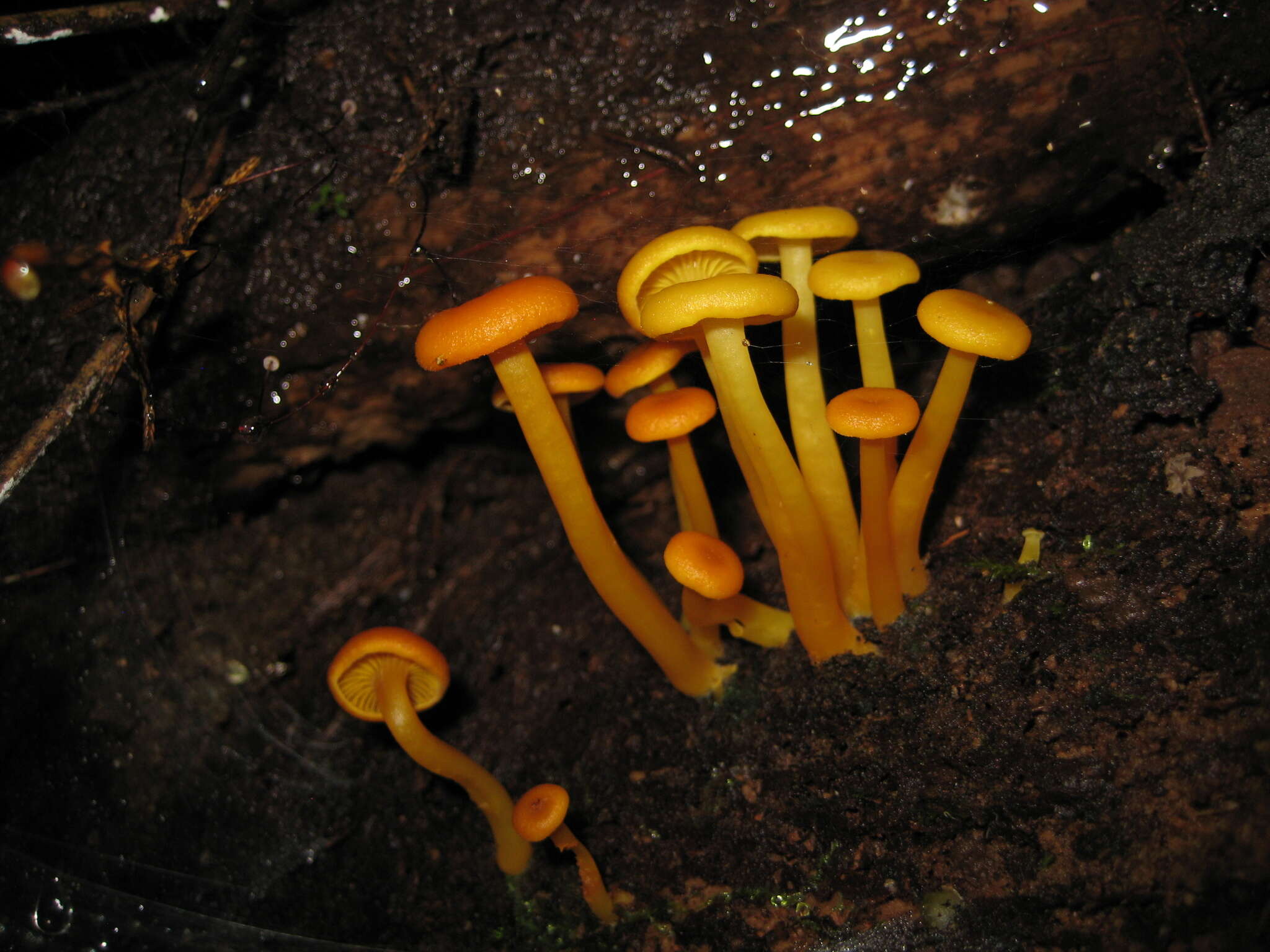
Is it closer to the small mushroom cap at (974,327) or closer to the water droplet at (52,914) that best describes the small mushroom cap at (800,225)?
the small mushroom cap at (974,327)

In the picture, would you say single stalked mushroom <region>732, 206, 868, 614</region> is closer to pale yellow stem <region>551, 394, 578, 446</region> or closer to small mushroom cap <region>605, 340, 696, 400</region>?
small mushroom cap <region>605, 340, 696, 400</region>

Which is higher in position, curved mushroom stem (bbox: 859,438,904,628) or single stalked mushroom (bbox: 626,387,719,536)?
single stalked mushroom (bbox: 626,387,719,536)

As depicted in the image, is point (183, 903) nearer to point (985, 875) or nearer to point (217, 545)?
point (217, 545)

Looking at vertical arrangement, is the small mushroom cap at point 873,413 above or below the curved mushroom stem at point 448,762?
above

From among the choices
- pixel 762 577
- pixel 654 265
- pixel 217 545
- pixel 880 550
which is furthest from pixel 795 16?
pixel 217 545

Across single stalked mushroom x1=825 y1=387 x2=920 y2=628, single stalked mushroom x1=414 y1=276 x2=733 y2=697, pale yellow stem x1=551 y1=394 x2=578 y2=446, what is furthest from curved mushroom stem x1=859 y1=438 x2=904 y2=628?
pale yellow stem x1=551 y1=394 x2=578 y2=446

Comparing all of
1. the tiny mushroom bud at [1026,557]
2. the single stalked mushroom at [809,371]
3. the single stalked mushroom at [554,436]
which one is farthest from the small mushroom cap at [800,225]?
the tiny mushroom bud at [1026,557]
